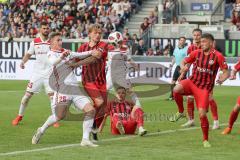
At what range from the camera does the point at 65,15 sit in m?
39.7

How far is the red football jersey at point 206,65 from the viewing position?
1460 centimetres

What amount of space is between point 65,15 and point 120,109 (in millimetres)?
24209

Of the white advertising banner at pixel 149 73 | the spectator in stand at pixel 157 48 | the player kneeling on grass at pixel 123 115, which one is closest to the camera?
the player kneeling on grass at pixel 123 115

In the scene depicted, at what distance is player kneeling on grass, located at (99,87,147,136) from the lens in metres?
15.5

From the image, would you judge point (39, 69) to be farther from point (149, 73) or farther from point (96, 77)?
point (149, 73)

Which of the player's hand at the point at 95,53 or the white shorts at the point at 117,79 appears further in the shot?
the white shorts at the point at 117,79

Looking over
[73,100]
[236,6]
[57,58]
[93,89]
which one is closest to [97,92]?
[93,89]

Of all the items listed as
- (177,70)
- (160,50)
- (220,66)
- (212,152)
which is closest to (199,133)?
(220,66)

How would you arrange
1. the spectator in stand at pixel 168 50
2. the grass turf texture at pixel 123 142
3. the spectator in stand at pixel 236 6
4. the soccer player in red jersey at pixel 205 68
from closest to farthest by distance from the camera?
the grass turf texture at pixel 123 142 → the soccer player in red jersey at pixel 205 68 → the spectator in stand at pixel 168 50 → the spectator in stand at pixel 236 6

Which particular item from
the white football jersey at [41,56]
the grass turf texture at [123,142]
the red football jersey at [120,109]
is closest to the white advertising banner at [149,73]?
the grass turf texture at [123,142]

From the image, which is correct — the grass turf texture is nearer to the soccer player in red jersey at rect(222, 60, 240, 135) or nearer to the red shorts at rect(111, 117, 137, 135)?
the soccer player in red jersey at rect(222, 60, 240, 135)

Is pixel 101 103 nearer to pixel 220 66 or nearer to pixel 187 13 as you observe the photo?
pixel 220 66

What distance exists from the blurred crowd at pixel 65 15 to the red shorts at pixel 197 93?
2210 cm

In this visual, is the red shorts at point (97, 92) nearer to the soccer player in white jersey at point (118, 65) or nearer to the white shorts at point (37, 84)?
the soccer player in white jersey at point (118, 65)
